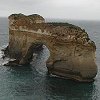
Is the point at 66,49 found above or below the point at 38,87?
above

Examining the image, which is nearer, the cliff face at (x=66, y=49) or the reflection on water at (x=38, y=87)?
the reflection on water at (x=38, y=87)

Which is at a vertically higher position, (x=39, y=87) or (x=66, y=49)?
(x=66, y=49)

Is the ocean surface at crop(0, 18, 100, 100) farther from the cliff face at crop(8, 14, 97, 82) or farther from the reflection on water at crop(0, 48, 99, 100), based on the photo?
the cliff face at crop(8, 14, 97, 82)

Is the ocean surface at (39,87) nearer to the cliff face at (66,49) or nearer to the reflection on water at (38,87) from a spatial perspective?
the reflection on water at (38,87)

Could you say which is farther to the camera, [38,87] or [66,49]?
[66,49]

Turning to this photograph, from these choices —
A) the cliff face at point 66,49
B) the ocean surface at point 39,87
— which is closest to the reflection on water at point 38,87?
the ocean surface at point 39,87

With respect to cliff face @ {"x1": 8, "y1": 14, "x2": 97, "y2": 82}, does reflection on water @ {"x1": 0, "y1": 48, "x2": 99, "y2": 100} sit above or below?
below

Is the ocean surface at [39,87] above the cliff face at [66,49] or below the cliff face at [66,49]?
below

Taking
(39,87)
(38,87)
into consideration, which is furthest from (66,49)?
(38,87)

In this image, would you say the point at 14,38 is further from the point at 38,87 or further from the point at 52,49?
the point at 38,87

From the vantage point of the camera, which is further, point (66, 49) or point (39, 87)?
point (66, 49)

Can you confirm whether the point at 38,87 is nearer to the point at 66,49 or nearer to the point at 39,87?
the point at 39,87

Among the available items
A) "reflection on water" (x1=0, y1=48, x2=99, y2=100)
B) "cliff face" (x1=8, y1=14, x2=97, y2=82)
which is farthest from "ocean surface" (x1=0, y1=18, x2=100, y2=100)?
"cliff face" (x1=8, y1=14, x2=97, y2=82)
